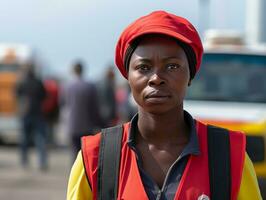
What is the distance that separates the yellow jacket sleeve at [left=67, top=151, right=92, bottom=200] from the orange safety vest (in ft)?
0.08

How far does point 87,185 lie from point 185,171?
311 mm

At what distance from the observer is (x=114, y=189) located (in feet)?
8.84

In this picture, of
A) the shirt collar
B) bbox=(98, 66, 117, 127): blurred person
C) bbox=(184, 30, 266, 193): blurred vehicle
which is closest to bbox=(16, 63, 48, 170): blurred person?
bbox=(98, 66, 117, 127): blurred person

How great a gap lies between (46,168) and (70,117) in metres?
3.26

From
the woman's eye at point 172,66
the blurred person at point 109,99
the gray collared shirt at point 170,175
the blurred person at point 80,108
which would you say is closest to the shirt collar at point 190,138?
the gray collared shirt at point 170,175

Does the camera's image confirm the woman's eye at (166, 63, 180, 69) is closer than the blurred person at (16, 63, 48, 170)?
Yes

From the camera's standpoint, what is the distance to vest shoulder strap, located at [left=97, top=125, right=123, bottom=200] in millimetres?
2688

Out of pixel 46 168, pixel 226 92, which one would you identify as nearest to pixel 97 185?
pixel 226 92

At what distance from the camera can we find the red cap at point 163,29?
2.64 metres

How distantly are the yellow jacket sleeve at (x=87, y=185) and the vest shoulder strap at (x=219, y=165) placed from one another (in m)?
0.05

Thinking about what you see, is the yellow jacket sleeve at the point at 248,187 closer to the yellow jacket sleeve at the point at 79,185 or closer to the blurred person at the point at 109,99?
the yellow jacket sleeve at the point at 79,185

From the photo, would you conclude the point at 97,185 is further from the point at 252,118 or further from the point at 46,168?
the point at 46,168

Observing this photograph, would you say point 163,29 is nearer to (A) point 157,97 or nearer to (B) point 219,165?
(A) point 157,97

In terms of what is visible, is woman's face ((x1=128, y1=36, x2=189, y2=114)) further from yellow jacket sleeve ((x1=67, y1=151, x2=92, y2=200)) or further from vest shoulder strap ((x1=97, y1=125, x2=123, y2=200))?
yellow jacket sleeve ((x1=67, y1=151, x2=92, y2=200))
